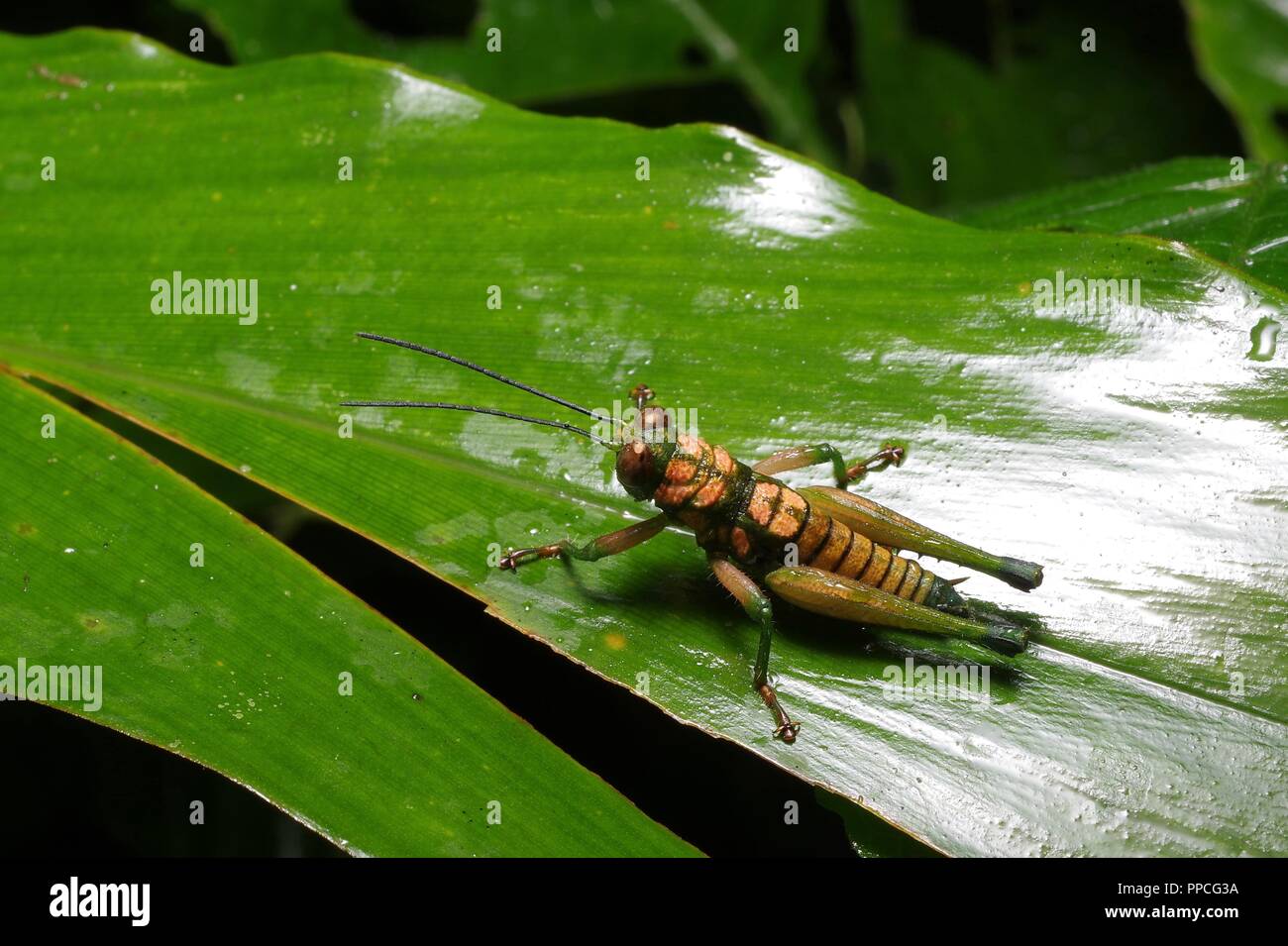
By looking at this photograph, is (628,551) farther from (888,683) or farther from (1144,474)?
(1144,474)

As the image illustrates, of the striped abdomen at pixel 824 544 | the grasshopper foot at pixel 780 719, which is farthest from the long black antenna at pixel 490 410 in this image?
the grasshopper foot at pixel 780 719

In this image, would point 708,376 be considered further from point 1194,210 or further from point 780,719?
point 1194,210

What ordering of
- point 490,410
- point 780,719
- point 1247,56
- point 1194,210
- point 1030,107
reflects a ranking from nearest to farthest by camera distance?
1. point 780,719
2. point 490,410
3. point 1194,210
4. point 1247,56
5. point 1030,107

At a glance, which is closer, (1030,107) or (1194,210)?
(1194,210)

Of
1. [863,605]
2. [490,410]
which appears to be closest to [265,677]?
[490,410]

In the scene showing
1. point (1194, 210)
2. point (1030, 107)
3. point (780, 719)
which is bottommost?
point (780, 719)

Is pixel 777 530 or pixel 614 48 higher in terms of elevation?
pixel 614 48

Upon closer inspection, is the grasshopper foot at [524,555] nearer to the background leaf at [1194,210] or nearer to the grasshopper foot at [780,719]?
the grasshopper foot at [780,719]
